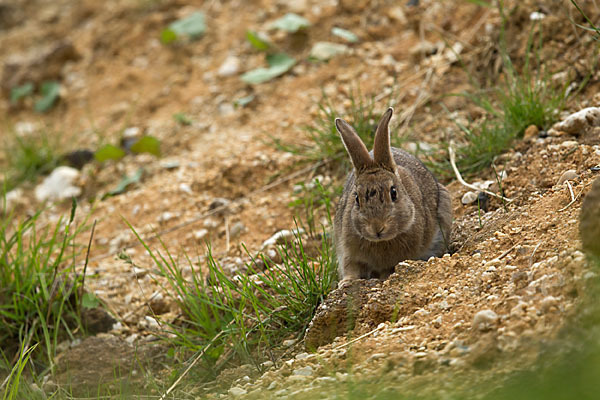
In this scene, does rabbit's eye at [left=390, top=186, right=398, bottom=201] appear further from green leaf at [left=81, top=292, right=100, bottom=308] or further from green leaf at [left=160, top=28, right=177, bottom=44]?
green leaf at [left=160, top=28, right=177, bottom=44]

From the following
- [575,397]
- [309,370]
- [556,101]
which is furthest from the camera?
[556,101]

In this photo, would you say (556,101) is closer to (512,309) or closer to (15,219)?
(512,309)

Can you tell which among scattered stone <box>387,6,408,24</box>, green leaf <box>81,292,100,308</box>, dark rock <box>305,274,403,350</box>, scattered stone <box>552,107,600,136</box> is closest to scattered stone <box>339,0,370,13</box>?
scattered stone <box>387,6,408,24</box>

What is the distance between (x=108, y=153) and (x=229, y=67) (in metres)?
1.81

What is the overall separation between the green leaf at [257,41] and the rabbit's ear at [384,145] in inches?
152

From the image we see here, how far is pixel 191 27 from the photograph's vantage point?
905 cm

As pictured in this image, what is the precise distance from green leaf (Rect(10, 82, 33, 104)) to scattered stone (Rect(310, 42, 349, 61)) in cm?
416

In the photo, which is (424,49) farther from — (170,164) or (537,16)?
(170,164)

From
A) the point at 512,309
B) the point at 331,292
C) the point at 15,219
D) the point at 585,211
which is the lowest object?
the point at 15,219

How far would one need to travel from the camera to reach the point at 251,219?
6027mm

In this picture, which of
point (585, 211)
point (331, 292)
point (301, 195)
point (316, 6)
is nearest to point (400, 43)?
point (316, 6)

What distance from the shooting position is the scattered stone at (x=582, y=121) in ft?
16.3

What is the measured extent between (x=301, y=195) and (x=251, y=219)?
48 centimetres

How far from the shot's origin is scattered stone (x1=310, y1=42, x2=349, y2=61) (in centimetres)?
776
